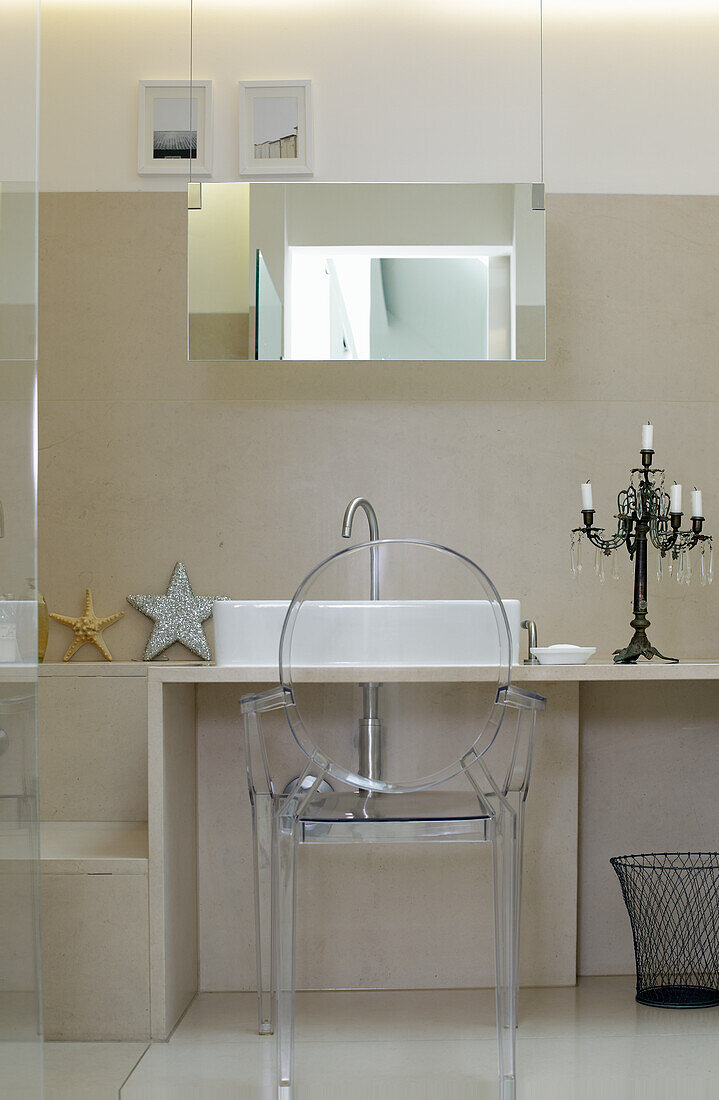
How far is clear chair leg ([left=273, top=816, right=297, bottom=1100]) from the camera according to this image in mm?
1870

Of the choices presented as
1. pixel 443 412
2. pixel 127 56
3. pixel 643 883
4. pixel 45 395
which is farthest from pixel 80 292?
pixel 643 883

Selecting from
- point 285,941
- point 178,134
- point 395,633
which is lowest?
point 285,941

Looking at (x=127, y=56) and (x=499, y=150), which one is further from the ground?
(x=127, y=56)


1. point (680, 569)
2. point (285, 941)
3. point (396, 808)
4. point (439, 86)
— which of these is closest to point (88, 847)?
point (285, 941)

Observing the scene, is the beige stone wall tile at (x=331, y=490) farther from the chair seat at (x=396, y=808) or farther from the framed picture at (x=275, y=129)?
the chair seat at (x=396, y=808)

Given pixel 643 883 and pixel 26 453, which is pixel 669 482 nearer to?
pixel 643 883

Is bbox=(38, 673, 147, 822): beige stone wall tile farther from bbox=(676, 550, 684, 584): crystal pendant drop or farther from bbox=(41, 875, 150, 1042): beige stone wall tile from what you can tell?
bbox=(676, 550, 684, 584): crystal pendant drop

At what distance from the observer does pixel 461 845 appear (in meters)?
2.48

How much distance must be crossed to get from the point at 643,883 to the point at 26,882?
1.47 metres

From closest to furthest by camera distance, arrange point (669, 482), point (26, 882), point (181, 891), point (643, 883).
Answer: point (26, 882)
point (181, 891)
point (643, 883)
point (669, 482)

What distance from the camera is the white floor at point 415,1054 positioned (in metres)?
1.88

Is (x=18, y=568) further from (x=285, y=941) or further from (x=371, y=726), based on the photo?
(x=285, y=941)

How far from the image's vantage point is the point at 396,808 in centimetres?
185

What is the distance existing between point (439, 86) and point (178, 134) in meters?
0.69
